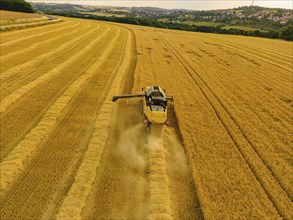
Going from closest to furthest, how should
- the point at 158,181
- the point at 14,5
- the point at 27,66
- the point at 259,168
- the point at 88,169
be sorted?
the point at 158,181 → the point at 88,169 → the point at 259,168 → the point at 27,66 → the point at 14,5

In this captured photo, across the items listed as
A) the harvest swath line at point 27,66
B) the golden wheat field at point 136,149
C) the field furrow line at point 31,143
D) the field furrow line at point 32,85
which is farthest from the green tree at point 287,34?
the field furrow line at point 31,143

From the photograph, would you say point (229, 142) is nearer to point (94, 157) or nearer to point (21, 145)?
point (94, 157)

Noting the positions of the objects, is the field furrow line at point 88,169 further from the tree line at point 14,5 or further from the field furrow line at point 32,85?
the tree line at point 14,5

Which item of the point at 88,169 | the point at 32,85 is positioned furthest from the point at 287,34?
the point at 88,169

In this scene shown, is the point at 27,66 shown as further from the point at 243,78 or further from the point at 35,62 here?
the point at 243,78

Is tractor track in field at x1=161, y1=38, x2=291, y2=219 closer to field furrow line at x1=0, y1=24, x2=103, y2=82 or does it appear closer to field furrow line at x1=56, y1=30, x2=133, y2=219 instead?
field furrow line at x1=56, y1=30, x2=133, y2=219
